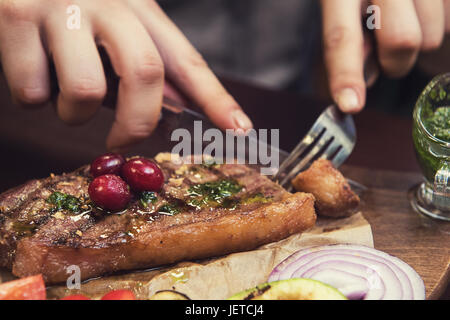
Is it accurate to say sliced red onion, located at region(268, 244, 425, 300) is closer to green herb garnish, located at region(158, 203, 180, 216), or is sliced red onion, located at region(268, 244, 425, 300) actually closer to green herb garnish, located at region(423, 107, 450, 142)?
green herb garnish, located at region(158, 203, 180, 216)

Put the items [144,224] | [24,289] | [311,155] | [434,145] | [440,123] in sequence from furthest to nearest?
[311,155] → [440,123] → [434,145] → [144,224] → [24,289]

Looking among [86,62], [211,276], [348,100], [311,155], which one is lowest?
[211,276]

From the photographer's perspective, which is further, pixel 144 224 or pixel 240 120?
pixel 240 120

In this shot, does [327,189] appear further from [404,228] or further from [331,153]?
[404,228]

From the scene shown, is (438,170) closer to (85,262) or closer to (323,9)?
(323,9)

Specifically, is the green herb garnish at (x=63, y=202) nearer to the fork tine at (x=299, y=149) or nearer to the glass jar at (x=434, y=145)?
the fork tine at (x=299, y=149)

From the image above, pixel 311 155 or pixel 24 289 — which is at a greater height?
pixel 311 155

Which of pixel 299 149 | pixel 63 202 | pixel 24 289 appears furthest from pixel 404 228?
pixel 24 289
